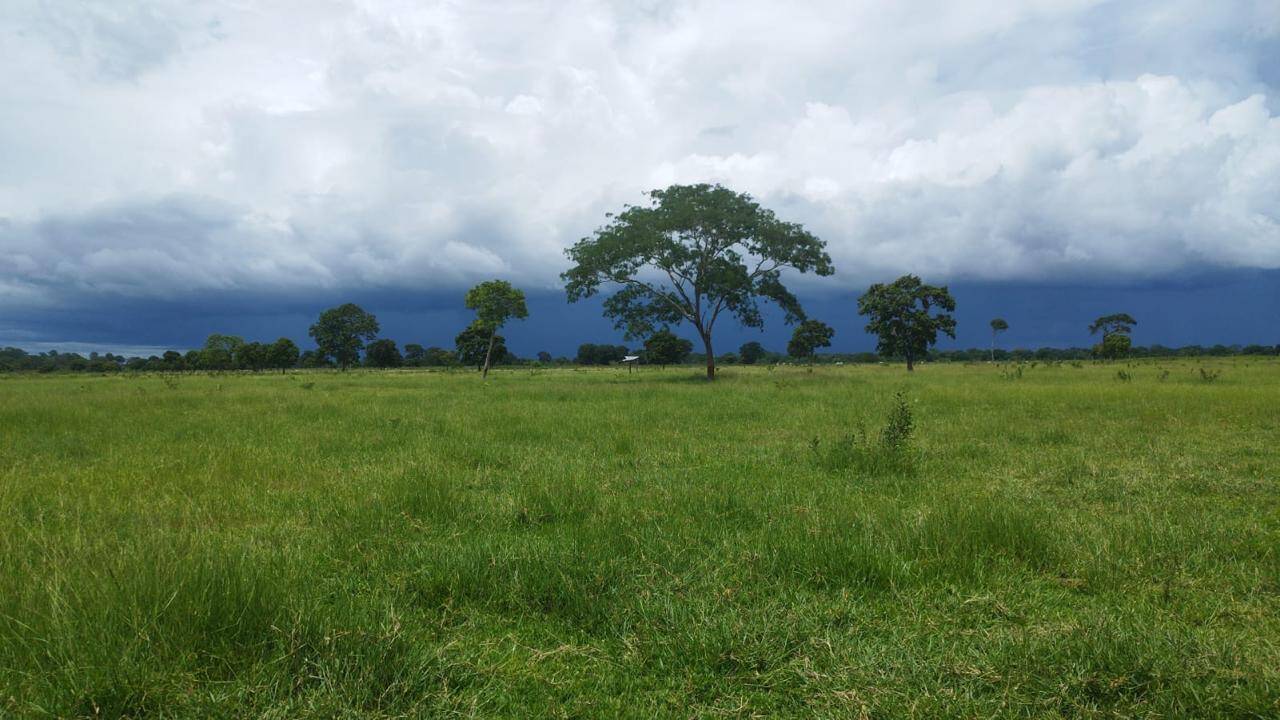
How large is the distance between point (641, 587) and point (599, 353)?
14842cm

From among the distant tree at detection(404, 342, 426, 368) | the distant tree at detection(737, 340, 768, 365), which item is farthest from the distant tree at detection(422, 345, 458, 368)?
the distant tree at detection(737, 340, 768, 365)

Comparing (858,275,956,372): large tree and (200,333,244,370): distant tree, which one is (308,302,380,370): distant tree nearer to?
(200,333,244,370): distant tree

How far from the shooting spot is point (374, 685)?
8.68 feet

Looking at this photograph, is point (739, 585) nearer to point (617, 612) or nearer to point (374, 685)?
point (617, 612)

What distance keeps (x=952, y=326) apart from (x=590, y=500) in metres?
53.5

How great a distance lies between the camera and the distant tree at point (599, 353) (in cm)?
14938

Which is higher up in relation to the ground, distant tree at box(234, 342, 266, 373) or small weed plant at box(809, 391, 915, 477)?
distant tree at box(234, 342, 266, 373)

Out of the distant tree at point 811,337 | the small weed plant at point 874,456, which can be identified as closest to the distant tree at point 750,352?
the distant tree at point 811,337

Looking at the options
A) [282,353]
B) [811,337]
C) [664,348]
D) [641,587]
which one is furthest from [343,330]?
[641,587]

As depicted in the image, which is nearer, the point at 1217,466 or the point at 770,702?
the point at 770,702

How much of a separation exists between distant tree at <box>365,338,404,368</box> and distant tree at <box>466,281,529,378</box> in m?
88.6

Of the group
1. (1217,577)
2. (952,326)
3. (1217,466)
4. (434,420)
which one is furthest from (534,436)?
(952,326)

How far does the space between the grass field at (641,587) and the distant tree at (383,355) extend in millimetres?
126577

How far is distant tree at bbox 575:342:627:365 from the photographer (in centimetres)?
14938
